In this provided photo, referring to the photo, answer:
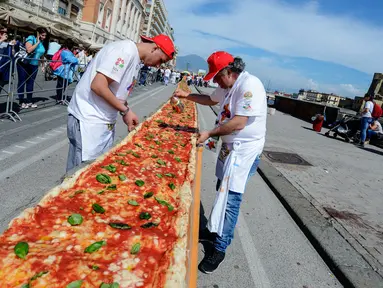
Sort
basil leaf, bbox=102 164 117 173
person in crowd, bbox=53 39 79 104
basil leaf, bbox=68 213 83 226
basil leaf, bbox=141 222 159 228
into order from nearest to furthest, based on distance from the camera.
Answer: basil leaf, bbox=68 213 83 226, basil leaf, bbox=141 222 159 228, basil leaf, bbox=102 164 117 173, person in crowd, bbox=53 39 79 104

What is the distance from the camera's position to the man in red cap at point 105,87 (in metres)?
2.95

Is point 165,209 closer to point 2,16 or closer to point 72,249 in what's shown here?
point 72,249

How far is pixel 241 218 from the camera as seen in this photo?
507 centimetres

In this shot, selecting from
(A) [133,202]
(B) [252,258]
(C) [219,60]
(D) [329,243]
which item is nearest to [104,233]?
(A) [133,202]

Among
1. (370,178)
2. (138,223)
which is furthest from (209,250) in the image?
(370,178)

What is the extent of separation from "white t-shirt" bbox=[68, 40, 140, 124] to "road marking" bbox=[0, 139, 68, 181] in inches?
106

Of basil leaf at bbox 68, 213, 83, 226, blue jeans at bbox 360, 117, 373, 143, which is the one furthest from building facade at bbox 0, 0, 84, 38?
basil leaf at bbox 68, 213, 83, 226

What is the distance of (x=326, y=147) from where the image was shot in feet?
42.8

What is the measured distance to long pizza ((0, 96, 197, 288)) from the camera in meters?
2.01

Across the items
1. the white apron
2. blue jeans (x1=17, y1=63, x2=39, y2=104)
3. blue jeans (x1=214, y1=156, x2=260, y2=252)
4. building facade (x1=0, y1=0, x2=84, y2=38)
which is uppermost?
building facade (x1=0, y1=0, x2=84, y2=38)

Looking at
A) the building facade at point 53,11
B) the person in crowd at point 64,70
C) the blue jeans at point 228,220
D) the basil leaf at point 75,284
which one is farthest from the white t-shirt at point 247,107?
the building facade at point 53,11

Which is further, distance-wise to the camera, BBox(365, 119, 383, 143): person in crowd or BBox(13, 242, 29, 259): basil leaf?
BBox(365, 119, 383, 143): person in crowd

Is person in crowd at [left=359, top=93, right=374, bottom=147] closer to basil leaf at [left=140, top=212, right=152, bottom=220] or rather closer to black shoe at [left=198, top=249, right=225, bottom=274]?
black shoe at [left=198, top=249, right=225, bottom=274]

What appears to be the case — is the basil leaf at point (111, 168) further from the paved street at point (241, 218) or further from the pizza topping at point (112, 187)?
the paved street at point (241, 218)
